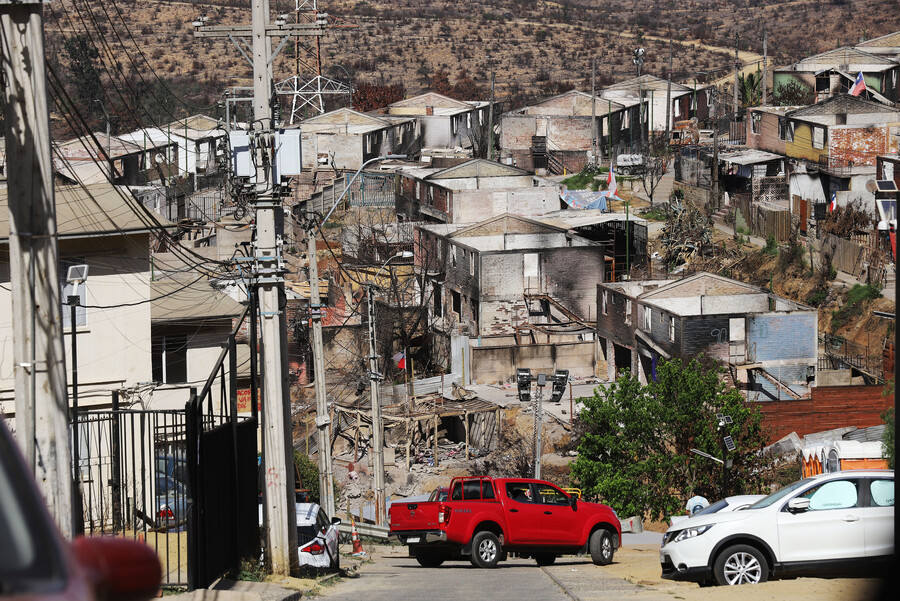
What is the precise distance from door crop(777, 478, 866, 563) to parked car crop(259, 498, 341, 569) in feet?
20.4

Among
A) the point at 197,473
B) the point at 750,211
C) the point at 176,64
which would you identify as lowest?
the point at 197,473

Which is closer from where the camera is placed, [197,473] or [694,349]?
[197,473]

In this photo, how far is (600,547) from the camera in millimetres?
18891

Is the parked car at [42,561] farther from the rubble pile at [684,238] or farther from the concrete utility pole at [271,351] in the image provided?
the rubble pile at [684,238]

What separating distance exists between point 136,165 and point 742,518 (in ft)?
203

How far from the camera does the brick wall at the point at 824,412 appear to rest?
36.0 meters

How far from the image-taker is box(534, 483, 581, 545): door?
18.6 meters

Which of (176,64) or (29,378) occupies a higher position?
(176,64)

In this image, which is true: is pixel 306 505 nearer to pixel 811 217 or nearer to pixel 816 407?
pixel 816 407

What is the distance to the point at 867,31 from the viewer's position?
133m

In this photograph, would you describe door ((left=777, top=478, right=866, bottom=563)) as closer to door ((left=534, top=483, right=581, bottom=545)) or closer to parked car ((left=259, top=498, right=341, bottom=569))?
door ((left=534, top=483, right=581, bottom=545))

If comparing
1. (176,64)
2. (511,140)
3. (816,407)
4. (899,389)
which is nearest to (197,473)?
(899,389)

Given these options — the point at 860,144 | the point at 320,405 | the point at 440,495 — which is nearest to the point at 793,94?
the point at 860,144

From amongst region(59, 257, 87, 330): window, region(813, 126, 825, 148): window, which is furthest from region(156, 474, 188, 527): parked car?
region(813, 126, 825, 148): window
